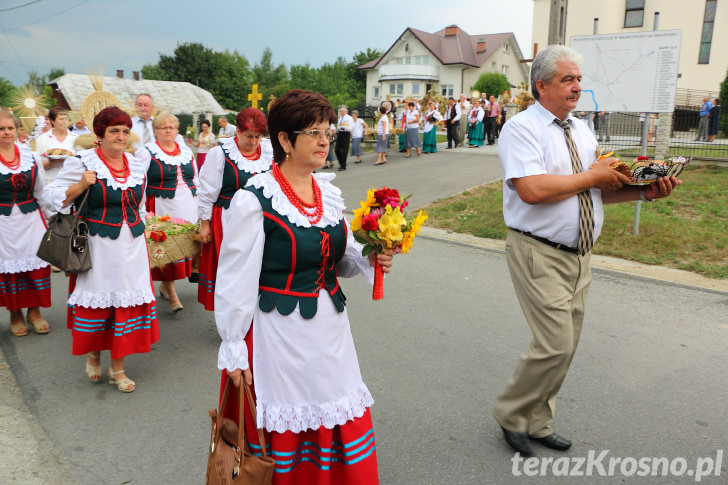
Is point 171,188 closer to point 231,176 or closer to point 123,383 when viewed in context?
point 231,176

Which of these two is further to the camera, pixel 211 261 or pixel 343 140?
pixel 343 140

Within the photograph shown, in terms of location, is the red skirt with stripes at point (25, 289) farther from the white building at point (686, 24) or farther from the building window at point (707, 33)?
the building window at point (707, 33)

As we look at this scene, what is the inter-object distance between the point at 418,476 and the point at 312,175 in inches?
74.4

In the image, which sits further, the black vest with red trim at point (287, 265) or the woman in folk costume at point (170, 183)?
the woman in folk costume at point (170, 183)

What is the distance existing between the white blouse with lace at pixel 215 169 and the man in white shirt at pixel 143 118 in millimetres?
3240

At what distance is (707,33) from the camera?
35875 mm

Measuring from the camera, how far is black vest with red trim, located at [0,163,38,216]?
5.54 meters

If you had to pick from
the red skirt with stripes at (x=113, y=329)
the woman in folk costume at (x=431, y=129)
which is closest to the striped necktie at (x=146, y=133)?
the red skirt with stripes at (x=113, y=329)

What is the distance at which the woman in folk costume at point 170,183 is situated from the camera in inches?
249

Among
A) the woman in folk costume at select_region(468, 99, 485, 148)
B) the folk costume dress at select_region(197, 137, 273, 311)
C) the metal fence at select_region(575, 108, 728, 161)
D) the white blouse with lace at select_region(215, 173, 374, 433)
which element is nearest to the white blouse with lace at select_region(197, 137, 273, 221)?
the folk costume dress at select_region(197, 137, 273, 311)

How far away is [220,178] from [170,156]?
1.44m

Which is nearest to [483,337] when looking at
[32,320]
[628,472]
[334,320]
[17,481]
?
[628,472]

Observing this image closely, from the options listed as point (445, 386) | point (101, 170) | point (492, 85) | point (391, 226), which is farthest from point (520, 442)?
point (492, 85)

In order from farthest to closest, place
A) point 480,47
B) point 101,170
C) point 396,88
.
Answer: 1. point 396,88
2. point 480,47
3. point 101,170
